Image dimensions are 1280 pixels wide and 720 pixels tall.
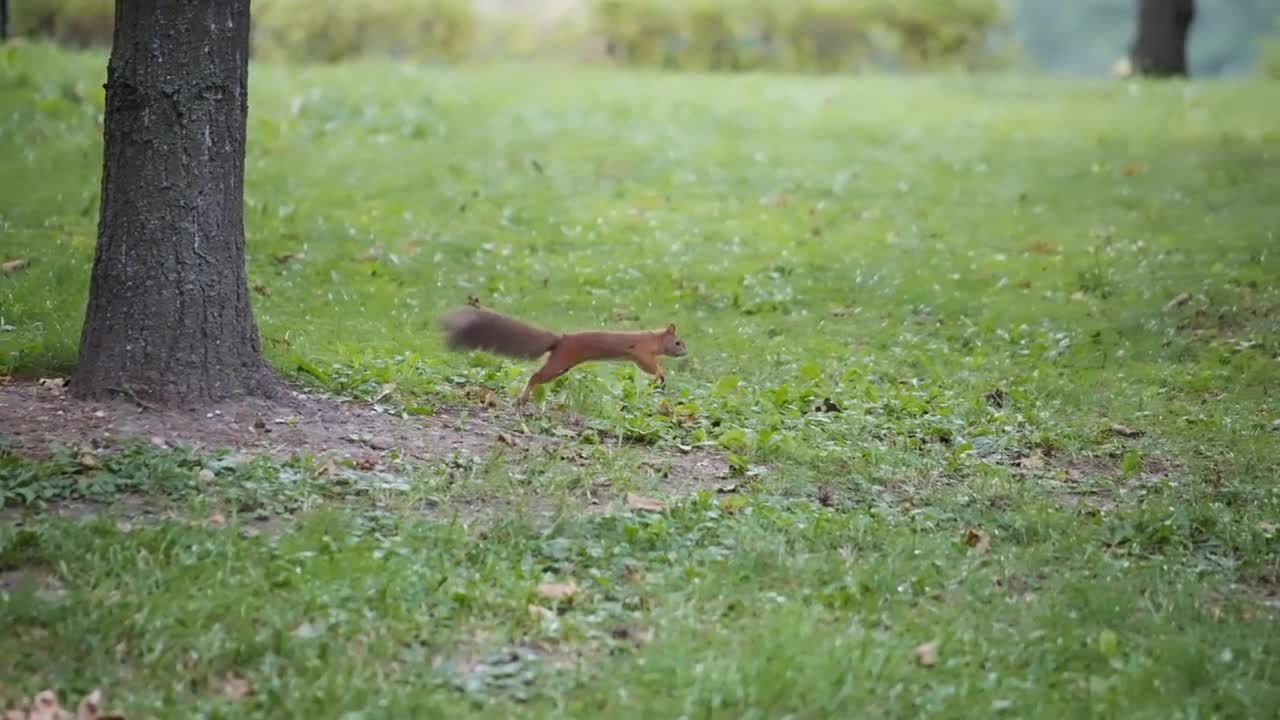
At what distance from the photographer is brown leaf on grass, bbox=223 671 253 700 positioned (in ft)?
15.8

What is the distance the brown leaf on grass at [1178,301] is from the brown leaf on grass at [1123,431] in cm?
302

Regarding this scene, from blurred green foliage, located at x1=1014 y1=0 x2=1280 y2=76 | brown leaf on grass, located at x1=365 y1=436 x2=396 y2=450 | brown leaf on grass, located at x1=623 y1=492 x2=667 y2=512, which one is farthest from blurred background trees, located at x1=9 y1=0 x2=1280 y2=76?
brown leaf on grass, located at x1=623 y1=492 x2=667 y2=512

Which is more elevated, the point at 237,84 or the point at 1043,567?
the point at 237,84

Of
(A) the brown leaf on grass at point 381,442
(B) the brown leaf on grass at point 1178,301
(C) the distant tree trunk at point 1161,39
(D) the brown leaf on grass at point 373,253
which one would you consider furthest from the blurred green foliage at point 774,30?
(A) the brown leaf on grass at point 381,442

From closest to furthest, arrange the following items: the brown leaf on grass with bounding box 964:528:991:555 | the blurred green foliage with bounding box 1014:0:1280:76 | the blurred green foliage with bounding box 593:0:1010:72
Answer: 1. the brown leaf on grass with bounding box 964:528:991:555
2. the blurred green foliage with bounding box 593:0:1010:72
3. the blurred green foliage with bounding box 1014:0:1280:76

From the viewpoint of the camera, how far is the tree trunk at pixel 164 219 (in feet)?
23.4

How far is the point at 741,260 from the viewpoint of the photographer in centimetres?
1258

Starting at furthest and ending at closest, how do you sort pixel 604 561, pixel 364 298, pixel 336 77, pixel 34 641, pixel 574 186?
pixel 336 77
pixel 574 186
pixel 364 298
pixel 604 561
pixel 34 641

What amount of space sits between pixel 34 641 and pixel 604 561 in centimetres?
215

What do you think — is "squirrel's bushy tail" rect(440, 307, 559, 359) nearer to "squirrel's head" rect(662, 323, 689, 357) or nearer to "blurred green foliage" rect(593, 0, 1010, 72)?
"squirrel's head" rect(662, 323, 689, 357)

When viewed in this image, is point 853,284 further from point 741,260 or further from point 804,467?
point 804,467

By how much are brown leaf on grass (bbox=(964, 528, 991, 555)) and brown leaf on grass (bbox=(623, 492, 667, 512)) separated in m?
1.33

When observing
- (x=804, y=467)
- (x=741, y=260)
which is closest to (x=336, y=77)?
(x=741, y=260)

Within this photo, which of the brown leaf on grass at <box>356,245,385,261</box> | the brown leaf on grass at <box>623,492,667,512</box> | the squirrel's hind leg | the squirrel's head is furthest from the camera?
the brown leaf on grass at <box>356,245,385,261</box>
